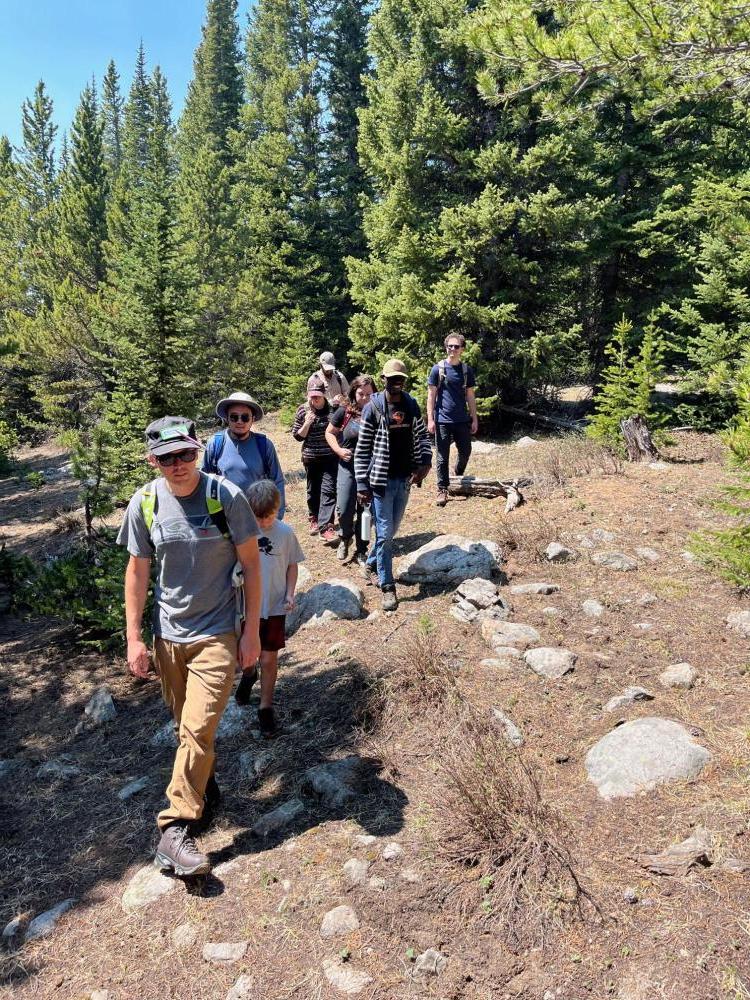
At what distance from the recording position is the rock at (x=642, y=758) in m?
3.40

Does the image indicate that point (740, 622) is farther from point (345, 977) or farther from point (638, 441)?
point (638, 441)

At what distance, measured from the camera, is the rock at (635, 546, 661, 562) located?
6.10m

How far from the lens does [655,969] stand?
Answer: 7.98ft

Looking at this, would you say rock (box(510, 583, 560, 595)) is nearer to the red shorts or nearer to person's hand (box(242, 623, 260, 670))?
the red shorts

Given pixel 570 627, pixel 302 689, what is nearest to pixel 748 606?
pixel 570 627

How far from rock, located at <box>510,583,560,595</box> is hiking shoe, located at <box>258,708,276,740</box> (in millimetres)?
2479

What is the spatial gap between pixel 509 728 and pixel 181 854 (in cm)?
195

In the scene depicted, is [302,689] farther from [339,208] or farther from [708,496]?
[339,208]

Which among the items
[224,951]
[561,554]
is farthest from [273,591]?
[561,554]

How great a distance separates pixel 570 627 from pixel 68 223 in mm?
23477

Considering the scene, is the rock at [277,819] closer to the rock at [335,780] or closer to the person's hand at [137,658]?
the rock at [335,780]

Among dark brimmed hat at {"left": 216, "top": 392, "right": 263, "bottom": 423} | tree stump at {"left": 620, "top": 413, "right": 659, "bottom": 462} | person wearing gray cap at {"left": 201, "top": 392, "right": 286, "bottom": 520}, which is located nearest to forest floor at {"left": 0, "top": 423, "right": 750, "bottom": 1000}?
person wearing gray cap at {"left": 201, "top": 392, "right": 286, "bottom": 520}

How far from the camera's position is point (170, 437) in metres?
3.11

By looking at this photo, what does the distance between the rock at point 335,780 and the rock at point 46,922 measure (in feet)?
4.41
